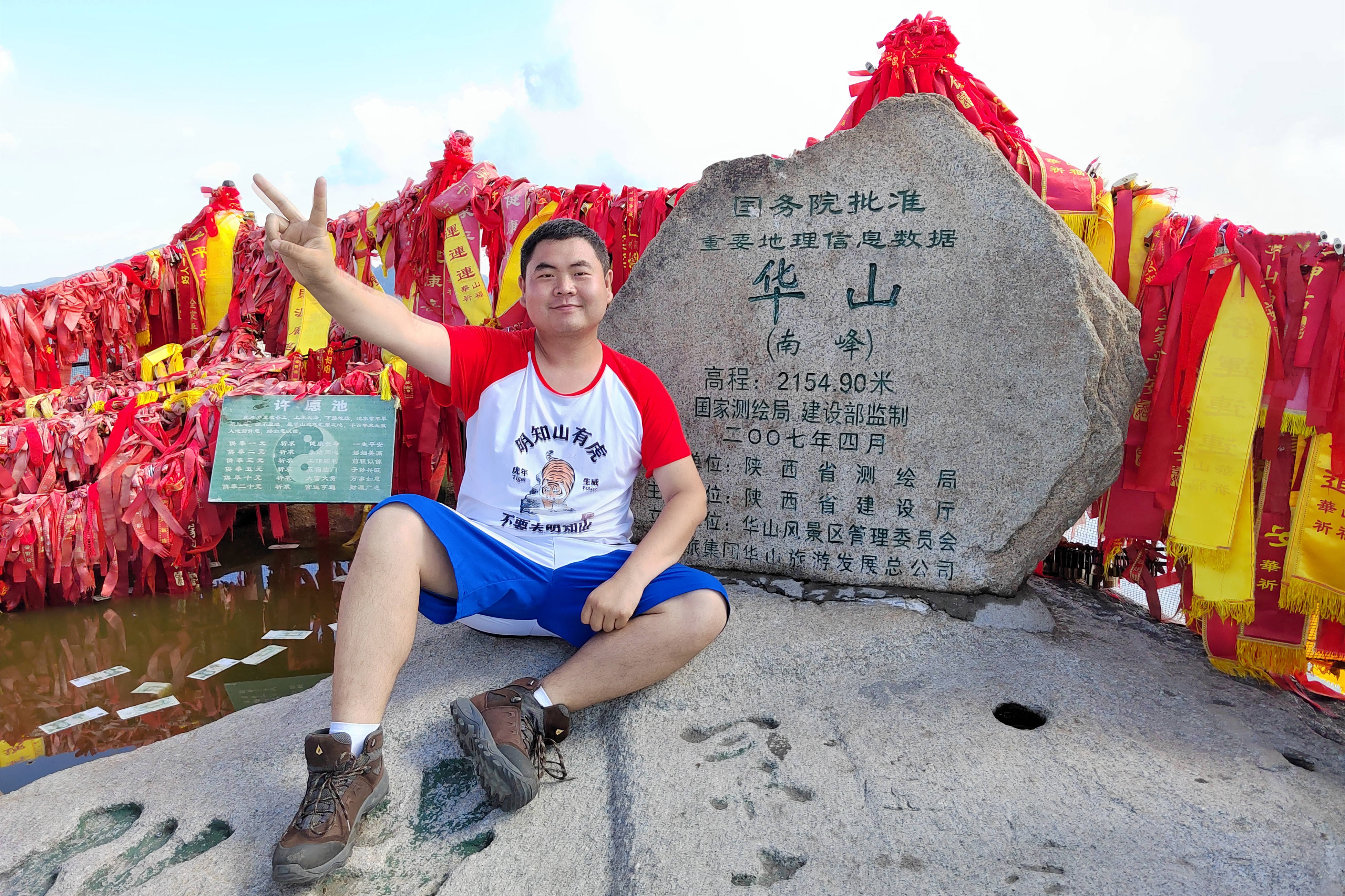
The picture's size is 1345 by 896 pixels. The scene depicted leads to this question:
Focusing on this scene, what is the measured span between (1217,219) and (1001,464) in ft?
3.60

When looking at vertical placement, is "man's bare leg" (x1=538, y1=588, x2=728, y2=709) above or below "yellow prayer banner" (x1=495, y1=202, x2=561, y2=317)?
below

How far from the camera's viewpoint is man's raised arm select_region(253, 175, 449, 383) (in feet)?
5.77

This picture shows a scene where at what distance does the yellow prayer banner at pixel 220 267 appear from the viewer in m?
5.18

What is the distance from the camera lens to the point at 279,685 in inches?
104

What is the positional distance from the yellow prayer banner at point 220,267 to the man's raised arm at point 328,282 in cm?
392

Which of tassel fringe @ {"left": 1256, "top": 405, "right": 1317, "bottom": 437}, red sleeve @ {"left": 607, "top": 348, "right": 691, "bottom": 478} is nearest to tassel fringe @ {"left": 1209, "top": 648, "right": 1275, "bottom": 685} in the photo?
tassel fringe @ {"left": 1256, "top": 405, "right": 1317, "bottom": 437}

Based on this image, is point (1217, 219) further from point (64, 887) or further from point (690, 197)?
point (64, 887)

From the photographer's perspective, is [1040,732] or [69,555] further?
[69,555]

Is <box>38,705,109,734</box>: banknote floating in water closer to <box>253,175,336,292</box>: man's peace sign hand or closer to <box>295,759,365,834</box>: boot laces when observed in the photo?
<box>295,759,365,834</box>: boot laces

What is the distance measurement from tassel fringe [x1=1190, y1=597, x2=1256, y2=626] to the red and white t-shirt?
5.74ft

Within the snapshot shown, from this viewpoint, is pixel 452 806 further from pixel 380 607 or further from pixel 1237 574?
pixel 1237 574

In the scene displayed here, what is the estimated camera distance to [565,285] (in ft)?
6.51

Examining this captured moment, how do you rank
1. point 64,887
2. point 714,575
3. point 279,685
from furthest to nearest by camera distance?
point 714,575
point 279,685
point 64,887

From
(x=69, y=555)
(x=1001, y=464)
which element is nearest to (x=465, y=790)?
(x=1001, y=464)
